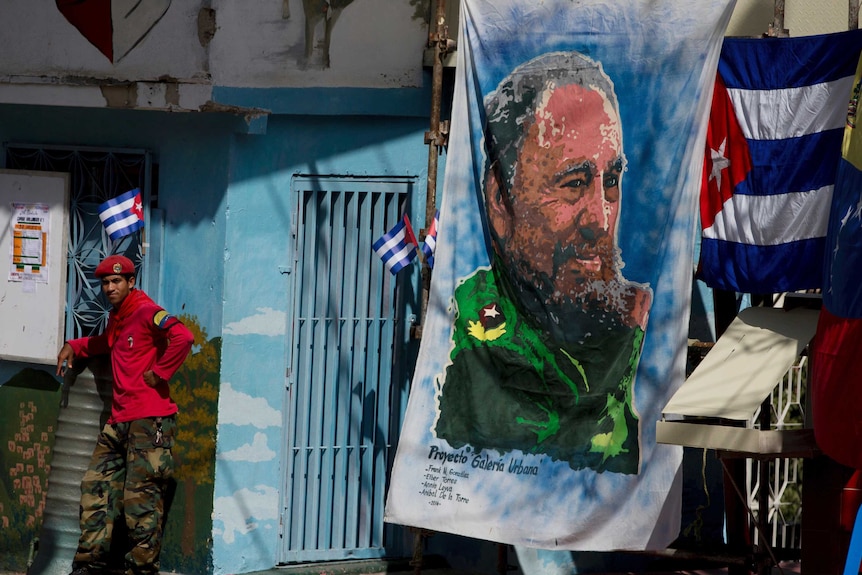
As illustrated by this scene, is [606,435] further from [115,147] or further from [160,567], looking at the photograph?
[115,147]

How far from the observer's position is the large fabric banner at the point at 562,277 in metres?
7.23

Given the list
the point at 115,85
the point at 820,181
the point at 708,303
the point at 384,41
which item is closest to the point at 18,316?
the point at 115,85

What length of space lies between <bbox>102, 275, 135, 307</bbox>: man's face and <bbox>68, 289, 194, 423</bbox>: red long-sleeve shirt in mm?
36

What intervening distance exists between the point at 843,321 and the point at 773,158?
3.90 feet

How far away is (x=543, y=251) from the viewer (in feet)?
24.8

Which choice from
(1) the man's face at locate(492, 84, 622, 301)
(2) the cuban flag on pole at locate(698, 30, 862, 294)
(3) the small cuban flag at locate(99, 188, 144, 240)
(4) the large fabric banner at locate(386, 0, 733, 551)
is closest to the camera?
(2) the cuban flag on pole at locate(698, 30, 862, 294)

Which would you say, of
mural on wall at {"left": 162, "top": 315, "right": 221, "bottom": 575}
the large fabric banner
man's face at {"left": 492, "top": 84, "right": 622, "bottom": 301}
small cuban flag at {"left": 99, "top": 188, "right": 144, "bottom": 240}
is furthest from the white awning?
small cuban flag at {"left": 99, "top": 188, "right": 144, "bottom": 240}

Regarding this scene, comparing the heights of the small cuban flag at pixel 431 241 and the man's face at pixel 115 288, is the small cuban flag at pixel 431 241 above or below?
above

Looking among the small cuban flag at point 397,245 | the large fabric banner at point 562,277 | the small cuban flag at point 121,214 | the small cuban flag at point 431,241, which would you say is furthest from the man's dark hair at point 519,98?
the small cuban flag at point 121,214

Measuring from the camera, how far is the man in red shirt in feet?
27.1

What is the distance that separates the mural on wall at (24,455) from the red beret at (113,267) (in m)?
1.10

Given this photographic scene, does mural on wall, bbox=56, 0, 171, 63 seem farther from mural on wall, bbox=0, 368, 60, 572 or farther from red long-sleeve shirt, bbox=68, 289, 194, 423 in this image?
mural on wall, bbox=0, 368, 60, 572

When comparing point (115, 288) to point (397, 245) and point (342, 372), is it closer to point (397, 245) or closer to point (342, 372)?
point (342, 372)

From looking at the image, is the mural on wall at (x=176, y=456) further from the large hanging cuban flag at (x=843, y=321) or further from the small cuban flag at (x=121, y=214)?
the large hanging cuban flag at (x=843, y=321)
